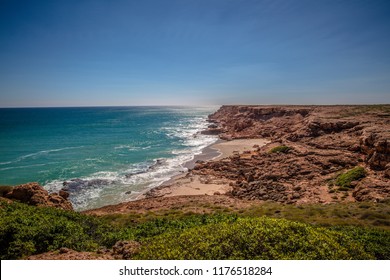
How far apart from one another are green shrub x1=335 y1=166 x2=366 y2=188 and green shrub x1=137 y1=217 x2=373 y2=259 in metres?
16.9

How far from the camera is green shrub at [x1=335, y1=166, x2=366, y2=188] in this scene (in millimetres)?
22969

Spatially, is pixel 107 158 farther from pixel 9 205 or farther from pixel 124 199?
pixel 9 205

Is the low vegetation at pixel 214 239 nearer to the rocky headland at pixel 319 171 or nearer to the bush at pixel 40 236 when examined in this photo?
the bush at pixel 40 236

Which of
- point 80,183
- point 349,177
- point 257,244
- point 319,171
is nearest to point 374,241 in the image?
point 257,244

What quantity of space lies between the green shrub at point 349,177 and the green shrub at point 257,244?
16.9 m

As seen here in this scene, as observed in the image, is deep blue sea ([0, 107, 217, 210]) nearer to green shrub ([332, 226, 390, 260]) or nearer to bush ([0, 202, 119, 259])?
bush ([0, 202, 119, 259])

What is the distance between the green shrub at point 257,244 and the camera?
24.8 ft

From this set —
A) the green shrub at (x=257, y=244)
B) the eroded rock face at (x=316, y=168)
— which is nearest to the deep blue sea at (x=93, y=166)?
the eroded rock face at (x=316, y=168)

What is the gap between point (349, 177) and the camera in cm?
2355

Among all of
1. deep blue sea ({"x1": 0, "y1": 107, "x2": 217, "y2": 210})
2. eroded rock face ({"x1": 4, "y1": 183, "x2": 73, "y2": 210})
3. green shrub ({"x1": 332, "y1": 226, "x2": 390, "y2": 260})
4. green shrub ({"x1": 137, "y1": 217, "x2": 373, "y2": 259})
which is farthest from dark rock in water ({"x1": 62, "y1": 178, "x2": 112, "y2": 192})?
green shrub ({"x1": 332, "y1": 226, "x2": 390, "y2": 260})

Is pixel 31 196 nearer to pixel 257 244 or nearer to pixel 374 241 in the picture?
pixel 257 244

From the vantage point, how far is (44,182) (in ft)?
102

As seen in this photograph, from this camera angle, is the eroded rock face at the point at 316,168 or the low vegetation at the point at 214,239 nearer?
the low vegetation at the point at 214,239

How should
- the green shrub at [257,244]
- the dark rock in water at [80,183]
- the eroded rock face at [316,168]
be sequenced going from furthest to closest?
the dark rock in water at [80,183]
the eroded rock face at [316,168]
the green shrub at [257,244]
